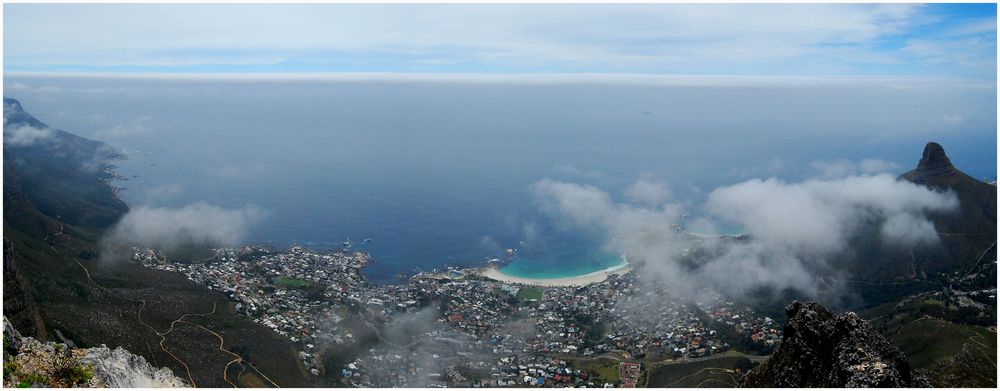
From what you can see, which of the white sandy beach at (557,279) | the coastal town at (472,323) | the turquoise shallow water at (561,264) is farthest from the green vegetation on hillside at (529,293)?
the turquoise shallow water at (561,264)

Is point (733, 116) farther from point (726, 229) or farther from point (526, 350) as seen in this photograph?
point (526, 350)

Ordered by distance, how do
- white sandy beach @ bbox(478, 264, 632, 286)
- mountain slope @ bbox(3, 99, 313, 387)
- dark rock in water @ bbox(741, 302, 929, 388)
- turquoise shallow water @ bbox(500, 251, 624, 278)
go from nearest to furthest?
dark rock in water @ bbox(741, 302, 929, 388)
mountain slope @ bbox(3, 99, 313, 387)
white sandy beach @ bbox(478, 264, 632, 286)
turquoise shallow water @ bbox(500, 251, 624, 278)

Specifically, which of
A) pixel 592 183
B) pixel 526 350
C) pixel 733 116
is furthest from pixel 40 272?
pixel 733 116

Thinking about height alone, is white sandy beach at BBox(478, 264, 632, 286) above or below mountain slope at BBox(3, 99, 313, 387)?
below

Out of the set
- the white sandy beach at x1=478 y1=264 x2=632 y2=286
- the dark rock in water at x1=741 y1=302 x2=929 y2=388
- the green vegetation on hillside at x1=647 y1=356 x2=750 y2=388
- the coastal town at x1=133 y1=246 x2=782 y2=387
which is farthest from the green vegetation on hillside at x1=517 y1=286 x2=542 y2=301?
the dark rock in water at x1=741 y1=302 x2=929 y2=388

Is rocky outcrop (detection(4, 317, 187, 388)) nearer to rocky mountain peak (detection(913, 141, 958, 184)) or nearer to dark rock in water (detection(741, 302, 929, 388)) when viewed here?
dark rock in water (detection(741, 302, 929, 388))

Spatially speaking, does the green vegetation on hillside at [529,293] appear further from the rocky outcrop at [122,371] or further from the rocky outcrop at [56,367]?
the rocky outcrop at [56,367]
